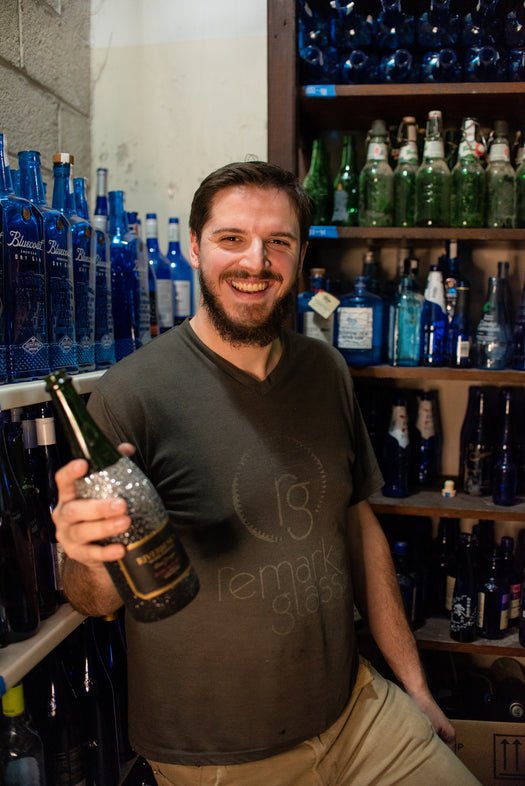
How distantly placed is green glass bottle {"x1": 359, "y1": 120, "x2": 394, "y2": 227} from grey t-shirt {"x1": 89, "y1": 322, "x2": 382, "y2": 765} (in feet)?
3.12

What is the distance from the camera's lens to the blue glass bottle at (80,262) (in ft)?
3.87

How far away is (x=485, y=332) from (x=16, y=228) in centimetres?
148

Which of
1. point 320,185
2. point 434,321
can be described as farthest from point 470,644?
point 320,185

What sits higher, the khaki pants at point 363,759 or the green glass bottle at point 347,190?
the green glass bottle at point 347,190

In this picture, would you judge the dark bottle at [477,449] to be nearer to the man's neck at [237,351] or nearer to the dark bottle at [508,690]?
the dark bottle at [508,690]

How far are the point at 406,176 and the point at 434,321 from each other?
0.48 metres

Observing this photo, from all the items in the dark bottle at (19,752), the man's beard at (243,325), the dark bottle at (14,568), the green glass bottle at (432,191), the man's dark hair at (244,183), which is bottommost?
the dark bottle at (19,752)

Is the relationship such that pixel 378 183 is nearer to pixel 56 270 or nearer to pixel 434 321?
pixel 434 321

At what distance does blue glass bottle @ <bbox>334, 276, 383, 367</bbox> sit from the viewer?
1.89m

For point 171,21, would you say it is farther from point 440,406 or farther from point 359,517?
point 359,517

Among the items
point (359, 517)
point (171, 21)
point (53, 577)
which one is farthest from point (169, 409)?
point (171, 21)

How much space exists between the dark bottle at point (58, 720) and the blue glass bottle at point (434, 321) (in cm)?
138

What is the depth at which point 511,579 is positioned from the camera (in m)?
1.99

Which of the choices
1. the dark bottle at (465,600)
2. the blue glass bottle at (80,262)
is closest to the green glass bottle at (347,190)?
the blue glass bottle at (80,262)
